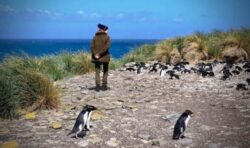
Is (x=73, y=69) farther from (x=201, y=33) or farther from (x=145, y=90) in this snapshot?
(x=201, y=33)

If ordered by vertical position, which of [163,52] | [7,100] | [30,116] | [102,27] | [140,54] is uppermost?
[102,27]

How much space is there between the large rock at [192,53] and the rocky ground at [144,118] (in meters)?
5.94

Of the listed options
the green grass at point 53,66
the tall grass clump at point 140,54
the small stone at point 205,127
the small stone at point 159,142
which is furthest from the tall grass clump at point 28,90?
the tall grass clump at point 140,54

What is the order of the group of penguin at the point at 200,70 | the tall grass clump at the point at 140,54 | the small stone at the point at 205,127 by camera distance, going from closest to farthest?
1. the small stone at the point at 205,127
2. the group of penguin at the point at 200,70
3. the tall grass clump at the point at 140,54

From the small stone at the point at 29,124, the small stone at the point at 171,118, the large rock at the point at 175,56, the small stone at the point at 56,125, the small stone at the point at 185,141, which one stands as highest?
the large rock at the point at 175,56

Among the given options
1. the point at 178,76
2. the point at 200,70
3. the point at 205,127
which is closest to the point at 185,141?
the point at 205,127

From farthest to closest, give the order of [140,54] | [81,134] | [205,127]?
[140,54], [205,127], [81,134]

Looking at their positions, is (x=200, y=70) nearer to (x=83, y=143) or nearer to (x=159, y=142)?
(x=159, y=142)

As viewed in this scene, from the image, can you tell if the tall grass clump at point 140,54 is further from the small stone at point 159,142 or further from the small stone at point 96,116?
the small stone at point 159,142

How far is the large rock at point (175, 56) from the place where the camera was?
1972 centimetres

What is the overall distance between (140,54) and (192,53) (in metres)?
3.65

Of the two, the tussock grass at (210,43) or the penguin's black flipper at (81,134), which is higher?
the tussock grass at (210,43)

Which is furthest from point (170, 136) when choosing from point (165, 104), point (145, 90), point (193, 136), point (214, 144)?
point (145, 90)

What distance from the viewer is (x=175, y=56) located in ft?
65.4
